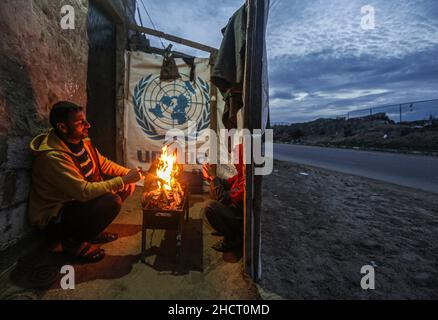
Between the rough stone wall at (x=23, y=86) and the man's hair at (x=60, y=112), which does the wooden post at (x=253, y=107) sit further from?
the rough stone wall at (x=23, y=86)

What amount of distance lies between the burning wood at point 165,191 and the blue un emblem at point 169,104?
8.27 ft

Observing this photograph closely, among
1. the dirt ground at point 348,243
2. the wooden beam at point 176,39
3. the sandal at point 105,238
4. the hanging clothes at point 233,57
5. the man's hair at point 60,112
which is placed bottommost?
the dirt ground at point 348,243

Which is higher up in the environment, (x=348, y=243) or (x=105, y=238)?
(x=105, y=238)

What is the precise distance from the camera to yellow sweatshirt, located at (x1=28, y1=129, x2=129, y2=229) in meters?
2.70

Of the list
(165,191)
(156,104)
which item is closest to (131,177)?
(165,191)

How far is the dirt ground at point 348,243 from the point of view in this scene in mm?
2758

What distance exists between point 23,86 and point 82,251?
1969 mm

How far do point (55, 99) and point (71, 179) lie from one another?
1370mm

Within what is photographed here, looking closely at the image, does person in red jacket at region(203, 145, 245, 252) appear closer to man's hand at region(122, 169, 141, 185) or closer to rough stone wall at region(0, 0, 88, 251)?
man's hand at region(122, 169, 141, 185)

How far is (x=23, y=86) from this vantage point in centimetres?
282

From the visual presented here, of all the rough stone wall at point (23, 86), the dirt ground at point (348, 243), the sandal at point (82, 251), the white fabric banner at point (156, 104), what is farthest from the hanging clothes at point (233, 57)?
the white fabric banner at point (156, 104)

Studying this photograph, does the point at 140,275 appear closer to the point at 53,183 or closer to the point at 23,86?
the point at 53,183
